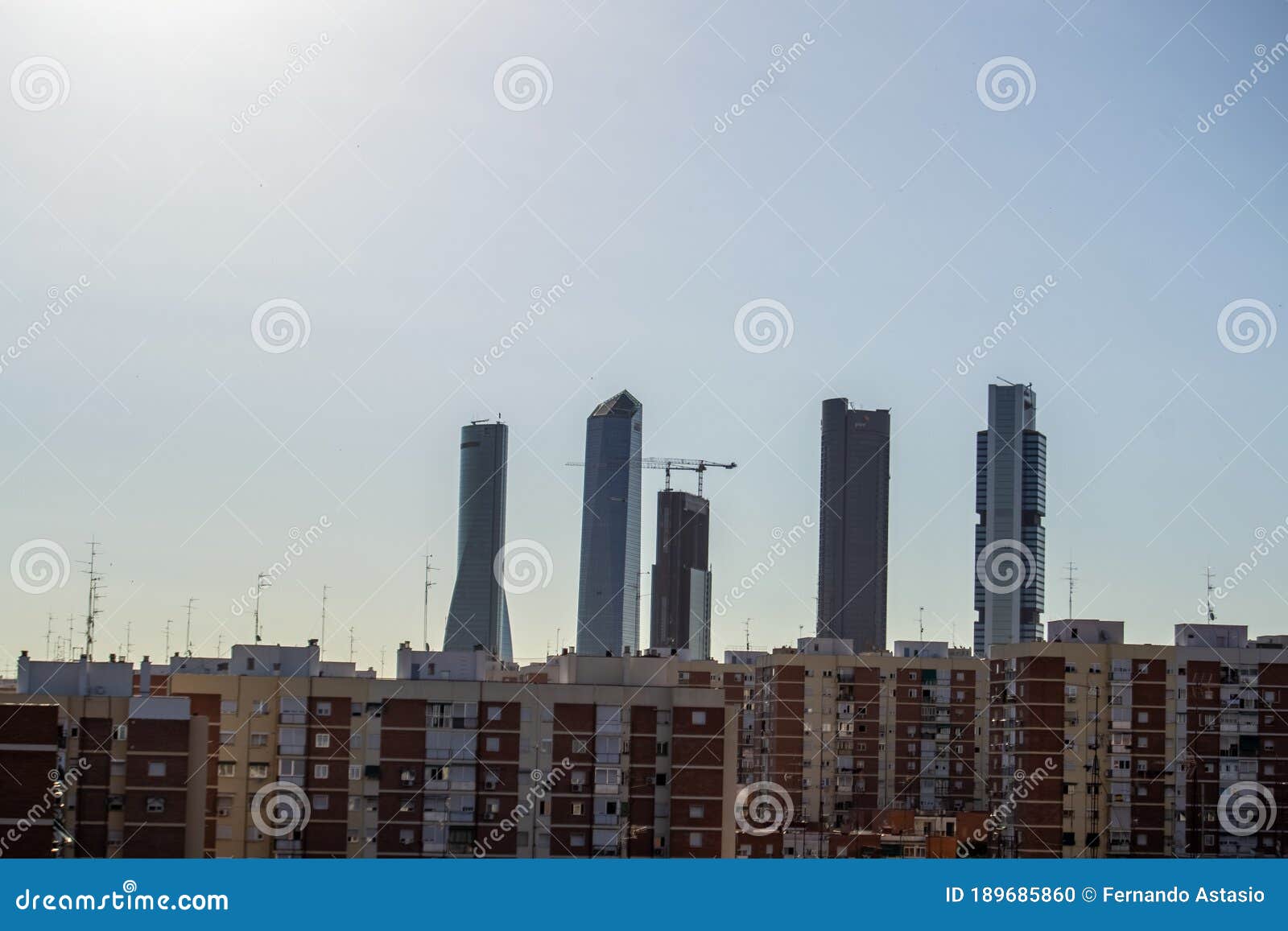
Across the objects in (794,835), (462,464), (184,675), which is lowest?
(794,835)

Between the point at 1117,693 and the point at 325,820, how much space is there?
722 inches

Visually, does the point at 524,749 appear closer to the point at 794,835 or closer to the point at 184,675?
the point at 184,675

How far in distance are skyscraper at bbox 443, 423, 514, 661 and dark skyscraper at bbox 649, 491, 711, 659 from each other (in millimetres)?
13617

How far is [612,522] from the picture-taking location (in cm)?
15862

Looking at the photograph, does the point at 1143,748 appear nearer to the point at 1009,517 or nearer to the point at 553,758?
the point at 553,758

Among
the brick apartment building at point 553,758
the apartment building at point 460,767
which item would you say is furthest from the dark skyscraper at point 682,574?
the apartment building at point 460,767

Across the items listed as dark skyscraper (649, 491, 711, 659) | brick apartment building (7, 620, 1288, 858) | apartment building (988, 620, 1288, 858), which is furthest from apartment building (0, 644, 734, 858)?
dark skyscraper (649, 491, 711, 659)

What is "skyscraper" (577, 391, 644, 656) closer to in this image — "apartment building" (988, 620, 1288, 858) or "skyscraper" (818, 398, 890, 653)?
"skyscraper" (818, 398, 890, 653)

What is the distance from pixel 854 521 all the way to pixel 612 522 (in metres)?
26.4

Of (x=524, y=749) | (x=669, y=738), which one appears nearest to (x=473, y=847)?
(x=524, y=749)

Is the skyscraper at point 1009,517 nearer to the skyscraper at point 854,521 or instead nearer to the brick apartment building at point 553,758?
the skyscraper at point 854,521

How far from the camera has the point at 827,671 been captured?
4981cm

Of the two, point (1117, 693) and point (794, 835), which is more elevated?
point (1117, 693)

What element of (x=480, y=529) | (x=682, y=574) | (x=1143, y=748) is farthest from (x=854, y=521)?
(x=1143, y=748)
